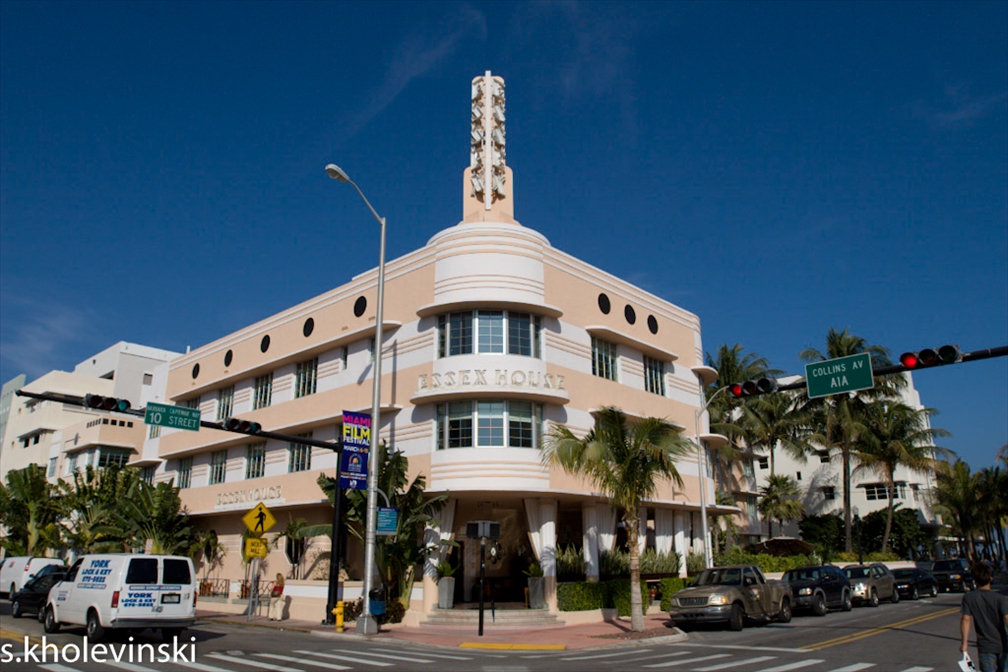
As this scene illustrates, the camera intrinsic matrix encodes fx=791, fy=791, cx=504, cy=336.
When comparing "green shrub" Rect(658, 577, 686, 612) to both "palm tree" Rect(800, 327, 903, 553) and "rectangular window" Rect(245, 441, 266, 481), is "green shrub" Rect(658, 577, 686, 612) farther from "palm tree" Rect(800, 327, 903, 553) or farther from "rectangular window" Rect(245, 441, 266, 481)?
"palm tree" Rect(800, 327, 903, 553)

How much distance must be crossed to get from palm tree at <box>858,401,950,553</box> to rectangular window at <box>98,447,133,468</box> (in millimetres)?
46759

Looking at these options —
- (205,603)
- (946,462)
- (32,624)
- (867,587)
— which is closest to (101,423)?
(205,603)

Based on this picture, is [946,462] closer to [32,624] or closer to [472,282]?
[472,282]

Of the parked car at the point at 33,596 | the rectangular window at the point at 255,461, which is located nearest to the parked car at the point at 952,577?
the rectangular window at the point at 255,461

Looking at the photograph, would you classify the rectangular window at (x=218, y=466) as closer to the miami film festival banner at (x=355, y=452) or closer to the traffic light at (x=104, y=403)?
the miami film festival banner at (x=355, y=452)

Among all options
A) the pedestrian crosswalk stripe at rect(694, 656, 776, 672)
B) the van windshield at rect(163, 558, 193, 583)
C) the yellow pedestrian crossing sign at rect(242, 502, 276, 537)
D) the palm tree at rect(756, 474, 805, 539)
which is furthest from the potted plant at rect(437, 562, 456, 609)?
the palm tree at rect(756, 474, 805, 539)

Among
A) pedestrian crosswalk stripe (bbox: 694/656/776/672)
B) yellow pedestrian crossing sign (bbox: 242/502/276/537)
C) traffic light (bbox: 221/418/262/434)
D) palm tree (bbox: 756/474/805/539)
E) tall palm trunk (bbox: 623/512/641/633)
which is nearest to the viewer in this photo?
pedestrian crosswalk stripe (bbox: 694/656/776/672)

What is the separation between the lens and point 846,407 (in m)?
48.1

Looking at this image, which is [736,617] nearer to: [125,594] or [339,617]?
[339,617]

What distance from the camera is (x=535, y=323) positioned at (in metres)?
26.9

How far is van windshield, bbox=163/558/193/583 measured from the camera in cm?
1731

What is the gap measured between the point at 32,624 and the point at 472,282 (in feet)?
51.7

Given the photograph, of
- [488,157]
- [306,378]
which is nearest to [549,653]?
[306,378]

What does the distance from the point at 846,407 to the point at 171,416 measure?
39809 millimetres
